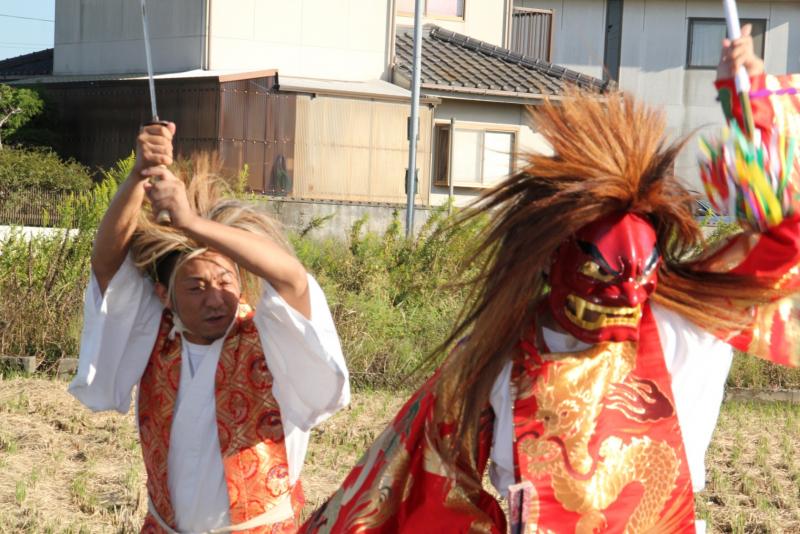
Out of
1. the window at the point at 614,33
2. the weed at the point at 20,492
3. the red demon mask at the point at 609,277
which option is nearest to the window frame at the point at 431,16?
the window at the point at 614,33

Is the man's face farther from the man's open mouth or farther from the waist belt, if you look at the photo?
the man's open mouth

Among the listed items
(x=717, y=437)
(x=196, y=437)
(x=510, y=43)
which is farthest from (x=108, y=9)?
(x=196, y=437)

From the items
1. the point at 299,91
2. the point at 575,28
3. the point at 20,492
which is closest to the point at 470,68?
the point at 299,91

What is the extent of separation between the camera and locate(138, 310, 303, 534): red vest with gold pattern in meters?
3.46

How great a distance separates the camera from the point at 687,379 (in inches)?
121

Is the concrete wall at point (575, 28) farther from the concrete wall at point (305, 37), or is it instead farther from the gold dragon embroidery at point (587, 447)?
the gold dragon embroidery at point (587, 447)

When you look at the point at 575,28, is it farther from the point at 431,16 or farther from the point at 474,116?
the point at 474,116

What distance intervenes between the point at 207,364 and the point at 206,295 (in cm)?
20

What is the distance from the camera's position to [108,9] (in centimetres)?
1856

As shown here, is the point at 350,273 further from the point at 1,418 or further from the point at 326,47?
the point at 326,47

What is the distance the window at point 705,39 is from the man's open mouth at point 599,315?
22.6 meters

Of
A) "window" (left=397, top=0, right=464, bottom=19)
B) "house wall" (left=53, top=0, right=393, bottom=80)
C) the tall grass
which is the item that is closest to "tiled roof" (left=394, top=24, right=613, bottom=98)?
"window" (left=397, top=0, right=464, bottom=19)

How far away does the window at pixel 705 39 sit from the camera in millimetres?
24547

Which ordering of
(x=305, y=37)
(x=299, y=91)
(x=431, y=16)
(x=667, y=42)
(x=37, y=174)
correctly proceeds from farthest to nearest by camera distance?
1. (x=667, y=42)
2. (x=431, y=16)
3. (x=305, y=37)
4. (x=299, y=91)
5. (x=37, y=174)
